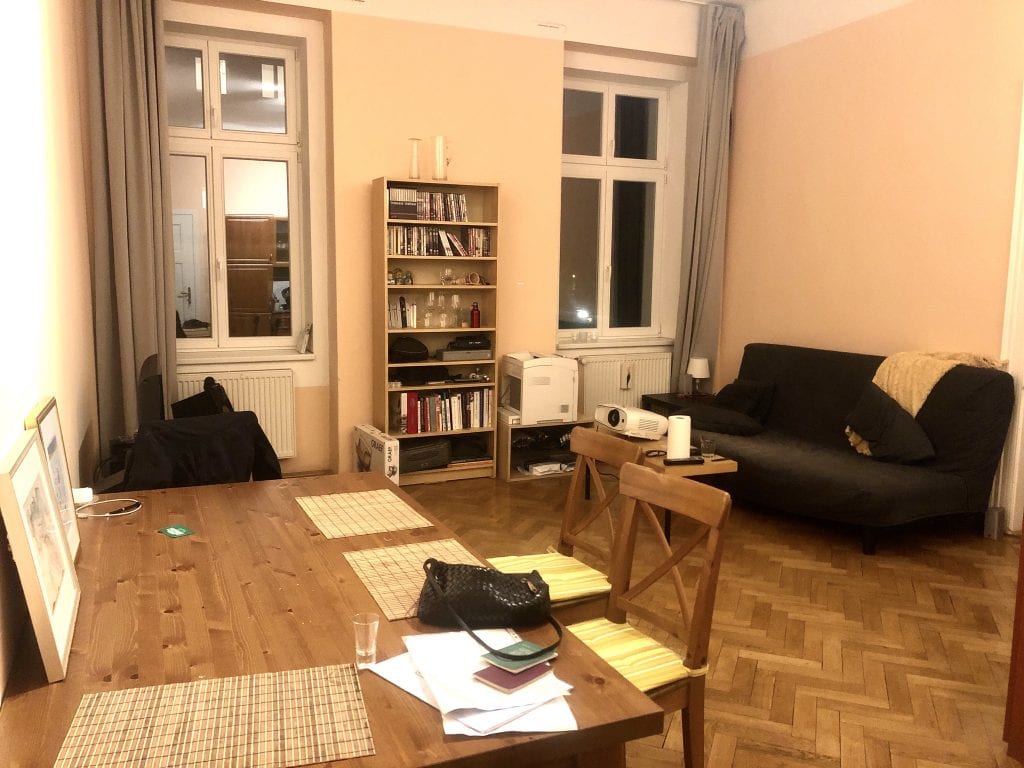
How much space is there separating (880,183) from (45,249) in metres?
4.47

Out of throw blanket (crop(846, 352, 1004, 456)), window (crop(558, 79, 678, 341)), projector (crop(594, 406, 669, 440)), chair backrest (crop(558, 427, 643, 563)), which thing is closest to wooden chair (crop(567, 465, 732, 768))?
chair backrest (crop(558, 427, 643, 563))

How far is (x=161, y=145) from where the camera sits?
15.1ft

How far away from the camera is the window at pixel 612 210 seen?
623cm

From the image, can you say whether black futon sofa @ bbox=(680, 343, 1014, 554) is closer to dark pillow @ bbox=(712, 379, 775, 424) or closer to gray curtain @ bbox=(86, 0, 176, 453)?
dark pillow @ bbox=(712, 379, 775, 424)

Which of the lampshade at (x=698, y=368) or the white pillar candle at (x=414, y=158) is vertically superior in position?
the white pillar candle at (x=414, y=158)

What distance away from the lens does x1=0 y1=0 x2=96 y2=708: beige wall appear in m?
1.76

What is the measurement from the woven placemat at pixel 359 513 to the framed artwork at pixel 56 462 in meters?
0.57

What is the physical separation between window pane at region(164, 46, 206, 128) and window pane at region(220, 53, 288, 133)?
13 cm

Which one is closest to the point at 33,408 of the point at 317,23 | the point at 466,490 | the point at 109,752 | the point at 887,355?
the point at 109,752

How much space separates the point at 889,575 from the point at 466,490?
2464mm

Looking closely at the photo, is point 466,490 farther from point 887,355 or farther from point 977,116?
point 977,116

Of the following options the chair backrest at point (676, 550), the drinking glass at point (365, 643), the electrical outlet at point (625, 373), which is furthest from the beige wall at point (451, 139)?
the drinking glass at point (365, 643)

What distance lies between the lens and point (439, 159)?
5.13 meters

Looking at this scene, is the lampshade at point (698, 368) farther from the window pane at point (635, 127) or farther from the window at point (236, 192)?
the window at point (236, 192)
